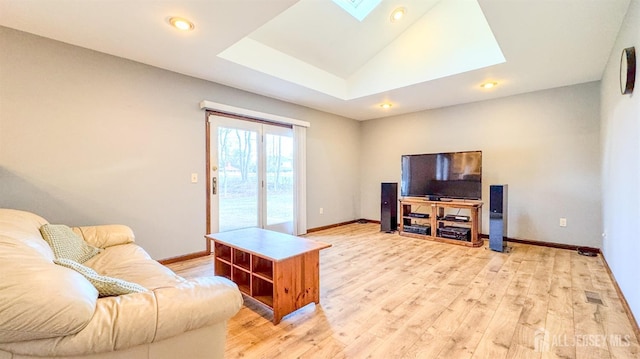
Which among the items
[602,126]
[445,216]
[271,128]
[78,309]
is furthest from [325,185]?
[78,309]

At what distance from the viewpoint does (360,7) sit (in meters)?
3.39

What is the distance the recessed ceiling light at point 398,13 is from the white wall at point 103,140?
7.24ft

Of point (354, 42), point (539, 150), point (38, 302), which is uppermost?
point (354, 42)

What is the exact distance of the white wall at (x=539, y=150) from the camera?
365cm

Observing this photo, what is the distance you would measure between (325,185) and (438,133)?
7.36ft

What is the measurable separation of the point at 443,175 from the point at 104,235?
171 inches

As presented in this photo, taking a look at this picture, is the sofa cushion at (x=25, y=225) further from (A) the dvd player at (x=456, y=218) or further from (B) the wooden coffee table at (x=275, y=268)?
(A) the dvd player at (x=456, y=218)

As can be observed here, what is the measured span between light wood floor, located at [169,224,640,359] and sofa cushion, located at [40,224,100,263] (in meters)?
0.98

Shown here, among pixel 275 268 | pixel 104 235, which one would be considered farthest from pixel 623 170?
pixel 104 235

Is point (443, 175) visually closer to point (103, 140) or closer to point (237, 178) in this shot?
point (237, 178)

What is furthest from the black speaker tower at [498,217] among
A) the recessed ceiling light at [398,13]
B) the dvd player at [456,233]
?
the recessed ceiling light at [398,13]

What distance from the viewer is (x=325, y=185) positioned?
5.28m

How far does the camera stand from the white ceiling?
82.2 inches

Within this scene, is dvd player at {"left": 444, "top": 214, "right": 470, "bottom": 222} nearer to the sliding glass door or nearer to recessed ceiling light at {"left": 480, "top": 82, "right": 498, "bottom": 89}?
recessed ceiling light at {"left": 480, "top": 82, "right": 498, "bottom": 89}
